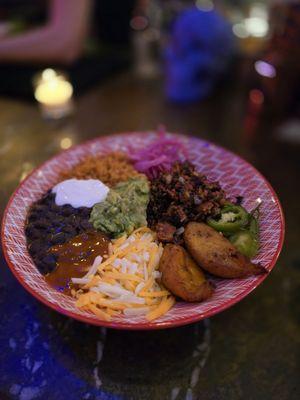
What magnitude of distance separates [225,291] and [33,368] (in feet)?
2.45

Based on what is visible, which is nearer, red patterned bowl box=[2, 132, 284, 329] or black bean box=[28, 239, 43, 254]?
red patterned bowl box=[2, 132, 284, 329]

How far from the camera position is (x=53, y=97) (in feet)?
10.0

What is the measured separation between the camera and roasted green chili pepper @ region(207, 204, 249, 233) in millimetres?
1521

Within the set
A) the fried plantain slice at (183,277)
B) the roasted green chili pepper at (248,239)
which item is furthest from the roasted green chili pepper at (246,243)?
the fried plantain slice at (183,277)

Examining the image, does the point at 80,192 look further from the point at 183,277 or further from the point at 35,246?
the point at 183,277

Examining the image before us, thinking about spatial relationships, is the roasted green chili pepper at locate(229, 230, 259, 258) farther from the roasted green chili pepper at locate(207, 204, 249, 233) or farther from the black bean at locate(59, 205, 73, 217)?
the black bean at locate(59, 205, 73, 217)

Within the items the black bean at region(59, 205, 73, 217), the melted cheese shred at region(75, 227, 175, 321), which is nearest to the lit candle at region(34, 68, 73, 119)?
the black bean at region(59, 205, 73, 217)

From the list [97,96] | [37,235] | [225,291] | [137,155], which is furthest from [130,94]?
[225,291]

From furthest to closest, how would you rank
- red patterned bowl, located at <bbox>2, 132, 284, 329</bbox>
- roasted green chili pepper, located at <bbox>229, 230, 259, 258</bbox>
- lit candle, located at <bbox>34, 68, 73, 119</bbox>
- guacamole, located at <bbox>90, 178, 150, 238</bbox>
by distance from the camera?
1. lit candle, located at <bbox>34, 68, 73, 119</bbox>
2. guacamole, located at <bbox>90, 178, 150, 238</bbox>
3. roasted green chili pepper, located at <bbox>229, 230, 259, 258</bbox>
4. red patterned bowl, located at <bbox>2, 132, 284, 329</bbox>

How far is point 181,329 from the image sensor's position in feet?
5.29

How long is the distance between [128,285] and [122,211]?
33 centimetres

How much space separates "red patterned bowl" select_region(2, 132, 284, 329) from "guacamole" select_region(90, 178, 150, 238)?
310 millimetres

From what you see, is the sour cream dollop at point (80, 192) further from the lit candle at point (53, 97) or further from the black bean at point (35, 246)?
the lit candle at point (53, 97)

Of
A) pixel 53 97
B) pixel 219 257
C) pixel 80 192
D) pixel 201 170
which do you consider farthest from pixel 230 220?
pixel 53 97
